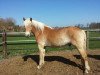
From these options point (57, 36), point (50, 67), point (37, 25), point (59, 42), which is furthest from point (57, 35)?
point (50, 67)

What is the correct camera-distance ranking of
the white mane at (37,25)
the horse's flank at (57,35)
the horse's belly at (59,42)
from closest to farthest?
1. the horse's flank at (57,35)
2. the horse's belly at (59,42)
3. the white mane at (37,25)

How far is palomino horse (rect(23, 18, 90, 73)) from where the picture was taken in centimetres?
730

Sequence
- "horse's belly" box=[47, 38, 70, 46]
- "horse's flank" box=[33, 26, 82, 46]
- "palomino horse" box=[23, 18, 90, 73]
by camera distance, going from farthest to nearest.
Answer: "horse's belly" box=[47, 38, 70, 46]
"horse's flank" box=[33, 26, 82, 46]
"palomino horse" box=[23, 18, 90, 73]

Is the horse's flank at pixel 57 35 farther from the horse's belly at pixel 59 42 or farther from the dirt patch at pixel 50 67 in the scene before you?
the dirt patch at pixel 50 67

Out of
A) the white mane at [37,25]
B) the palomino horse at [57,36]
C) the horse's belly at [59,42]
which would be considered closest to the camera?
the palomino horse at [57,36]

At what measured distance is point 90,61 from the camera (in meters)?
8.78

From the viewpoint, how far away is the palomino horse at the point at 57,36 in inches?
288

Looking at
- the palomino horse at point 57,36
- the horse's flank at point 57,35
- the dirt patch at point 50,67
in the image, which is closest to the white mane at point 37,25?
the palomino horse at point 57,36

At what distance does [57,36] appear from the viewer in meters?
7.83

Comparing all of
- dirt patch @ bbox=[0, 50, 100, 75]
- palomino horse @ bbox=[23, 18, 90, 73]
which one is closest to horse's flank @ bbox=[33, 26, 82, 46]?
palomino horse @ bbox=[23, 18, 90, 73]

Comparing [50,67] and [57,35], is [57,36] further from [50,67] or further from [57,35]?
[50,67]

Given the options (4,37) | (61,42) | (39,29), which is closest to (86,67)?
(61,42)

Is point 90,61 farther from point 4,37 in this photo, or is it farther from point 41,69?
point 4,37

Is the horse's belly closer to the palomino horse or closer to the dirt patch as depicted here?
the palomino horse
